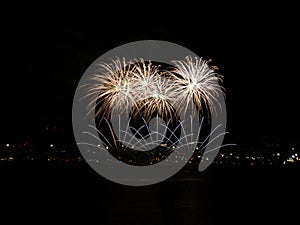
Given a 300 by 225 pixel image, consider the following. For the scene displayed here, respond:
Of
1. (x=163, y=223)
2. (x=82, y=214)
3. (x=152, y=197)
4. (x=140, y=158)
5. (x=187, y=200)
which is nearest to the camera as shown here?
(x=163, y=223)

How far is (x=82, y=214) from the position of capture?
17.1 m

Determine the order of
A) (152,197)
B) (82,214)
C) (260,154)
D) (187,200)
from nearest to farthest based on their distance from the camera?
(82,214) → (187,200) → (152,197) → (260,154)

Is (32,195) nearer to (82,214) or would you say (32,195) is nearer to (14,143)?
(82,214)

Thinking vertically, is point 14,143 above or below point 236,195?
above

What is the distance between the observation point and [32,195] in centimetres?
2370

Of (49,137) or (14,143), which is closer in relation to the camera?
(14,143)

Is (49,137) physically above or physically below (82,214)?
above

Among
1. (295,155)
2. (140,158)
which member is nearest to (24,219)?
(140,158)

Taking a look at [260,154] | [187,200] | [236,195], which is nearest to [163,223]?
[187,200]

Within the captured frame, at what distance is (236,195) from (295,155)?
99271mm

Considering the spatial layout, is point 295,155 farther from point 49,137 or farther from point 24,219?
point 24,219

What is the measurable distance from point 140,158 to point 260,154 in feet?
147

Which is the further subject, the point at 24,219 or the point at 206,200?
the point at 206,200

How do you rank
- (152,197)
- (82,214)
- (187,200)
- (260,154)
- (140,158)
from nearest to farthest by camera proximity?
(82,214), (187,200), (152,197), (140,158), (260,154)
